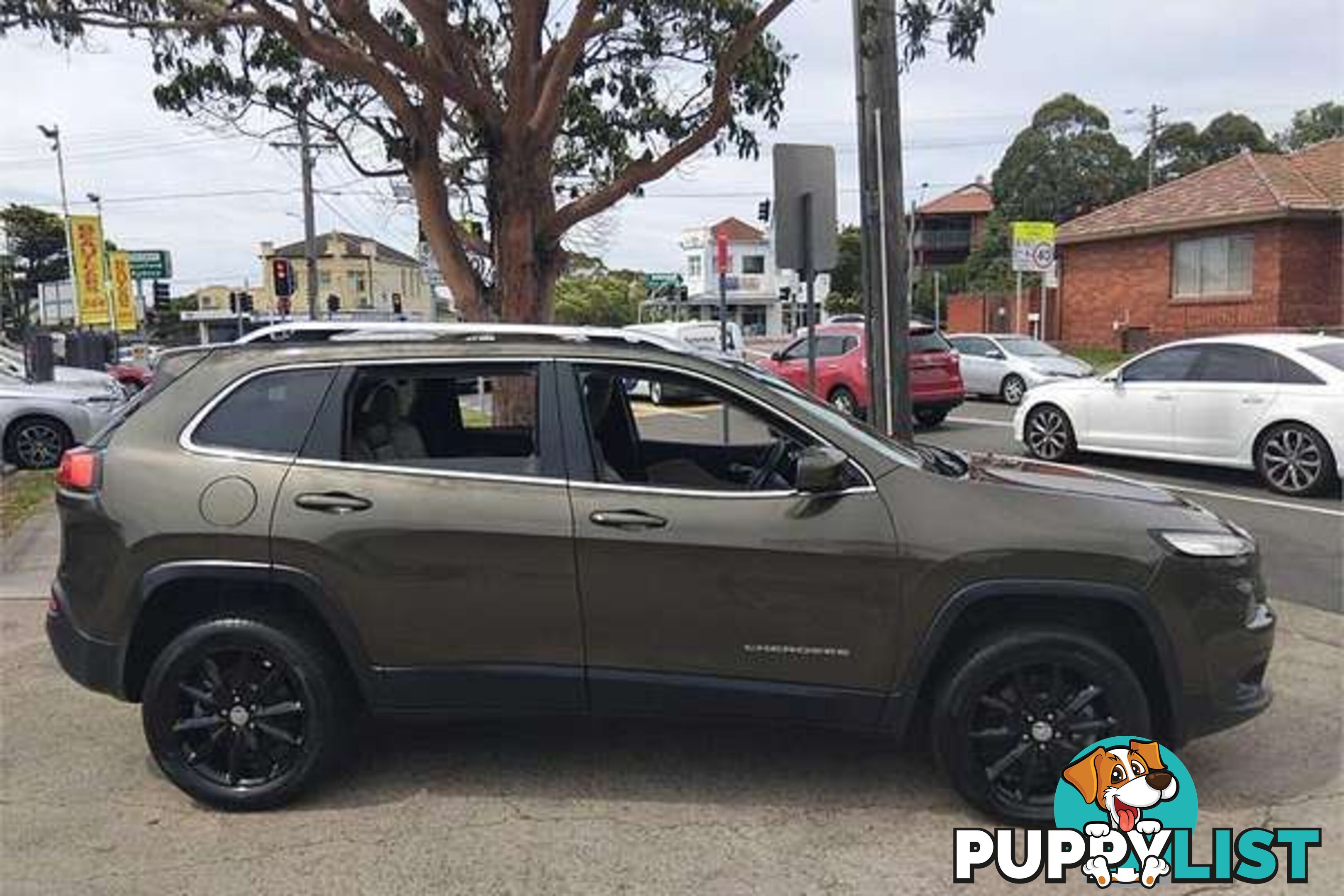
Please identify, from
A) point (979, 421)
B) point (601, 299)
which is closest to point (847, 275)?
point (601, 299)

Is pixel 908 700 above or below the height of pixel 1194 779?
above

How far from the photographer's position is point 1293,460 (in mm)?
10250

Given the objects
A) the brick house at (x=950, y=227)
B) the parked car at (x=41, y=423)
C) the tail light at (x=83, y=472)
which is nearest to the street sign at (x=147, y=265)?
the parked car at (x=41, y=423)

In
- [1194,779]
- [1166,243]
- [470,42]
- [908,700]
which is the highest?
[470,42]

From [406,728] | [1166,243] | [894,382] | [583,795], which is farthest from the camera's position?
[1166,243]

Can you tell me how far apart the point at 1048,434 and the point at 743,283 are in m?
74.0

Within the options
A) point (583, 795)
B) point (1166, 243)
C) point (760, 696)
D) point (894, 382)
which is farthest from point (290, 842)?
point (1166, 243)

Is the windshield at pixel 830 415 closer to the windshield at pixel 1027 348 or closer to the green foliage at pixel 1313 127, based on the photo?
the windshield at pixel 1027 348

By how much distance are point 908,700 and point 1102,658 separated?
67cm

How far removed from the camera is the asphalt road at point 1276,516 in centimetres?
734

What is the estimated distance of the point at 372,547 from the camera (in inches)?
158

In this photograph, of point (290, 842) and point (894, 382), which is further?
point (894, 382)

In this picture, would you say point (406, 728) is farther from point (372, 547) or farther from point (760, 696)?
point (760, 696)

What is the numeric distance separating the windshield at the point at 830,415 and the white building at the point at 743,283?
71039mm
